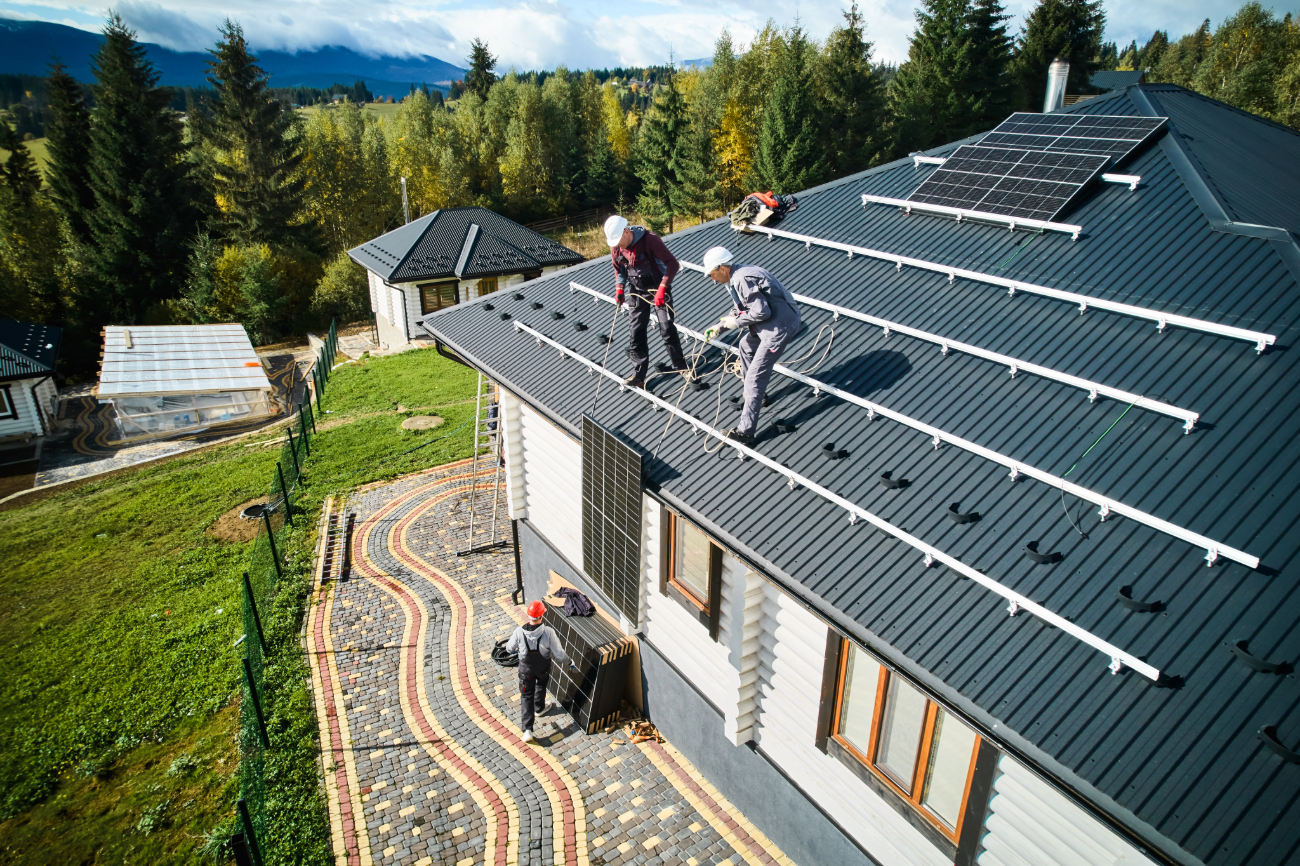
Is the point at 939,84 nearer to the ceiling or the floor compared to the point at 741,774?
nearer to the ceiling

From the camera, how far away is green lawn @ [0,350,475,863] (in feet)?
35.5

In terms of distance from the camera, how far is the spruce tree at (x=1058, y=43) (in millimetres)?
43844

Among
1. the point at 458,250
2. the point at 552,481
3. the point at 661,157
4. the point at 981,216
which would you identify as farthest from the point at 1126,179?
the point at 661,157

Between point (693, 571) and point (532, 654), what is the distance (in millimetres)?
3146

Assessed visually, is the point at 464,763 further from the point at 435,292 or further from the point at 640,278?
the point at 435,292

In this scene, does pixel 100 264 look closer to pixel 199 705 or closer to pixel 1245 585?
pixel 199 705

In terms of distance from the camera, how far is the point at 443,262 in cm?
3847

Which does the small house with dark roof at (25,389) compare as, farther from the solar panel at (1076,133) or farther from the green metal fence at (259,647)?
the solar panel at (1076,133)

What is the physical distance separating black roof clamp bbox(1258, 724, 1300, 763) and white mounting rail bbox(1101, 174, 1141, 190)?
7.77m

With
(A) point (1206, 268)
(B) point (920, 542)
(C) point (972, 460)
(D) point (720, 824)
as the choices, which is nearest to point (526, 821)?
(D) point (720, 824)

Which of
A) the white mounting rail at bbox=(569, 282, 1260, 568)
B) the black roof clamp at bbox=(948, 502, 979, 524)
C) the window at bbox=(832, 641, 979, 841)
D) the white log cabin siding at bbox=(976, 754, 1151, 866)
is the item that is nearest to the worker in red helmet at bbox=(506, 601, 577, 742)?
the window at bbox=(832, 641, 979, 841)

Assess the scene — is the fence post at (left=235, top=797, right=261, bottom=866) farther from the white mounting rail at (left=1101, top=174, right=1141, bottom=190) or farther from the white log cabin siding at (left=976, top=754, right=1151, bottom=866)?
the white mounting rail at (left=1101, top=174, right=1141, bottom=190)

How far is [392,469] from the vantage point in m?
21.8

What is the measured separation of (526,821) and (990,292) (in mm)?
9533
